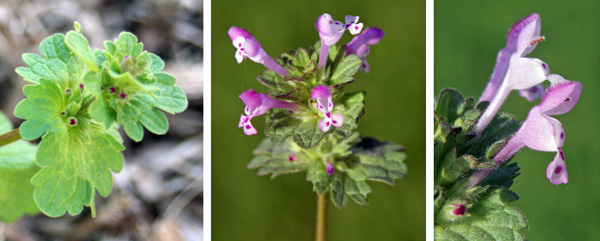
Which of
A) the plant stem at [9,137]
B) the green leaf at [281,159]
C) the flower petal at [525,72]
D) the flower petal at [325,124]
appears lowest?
the green leaf at [281,159]

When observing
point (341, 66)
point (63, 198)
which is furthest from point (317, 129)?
point (63, 198)

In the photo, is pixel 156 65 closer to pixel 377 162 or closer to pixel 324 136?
pixel 324 136

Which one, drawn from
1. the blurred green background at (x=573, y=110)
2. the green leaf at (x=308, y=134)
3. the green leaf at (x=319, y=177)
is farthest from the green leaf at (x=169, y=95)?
the blurred green background at (x=573, y=110)

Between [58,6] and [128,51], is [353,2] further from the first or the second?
[58,6]

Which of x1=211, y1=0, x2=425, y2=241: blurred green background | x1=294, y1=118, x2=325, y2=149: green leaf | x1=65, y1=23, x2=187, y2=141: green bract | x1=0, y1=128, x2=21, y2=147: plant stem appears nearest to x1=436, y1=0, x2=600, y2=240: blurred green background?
x1=211, y1=0, x2=425, y2=241: blurred green background

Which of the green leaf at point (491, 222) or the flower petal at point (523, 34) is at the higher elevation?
the flower petal at point (523, 34)

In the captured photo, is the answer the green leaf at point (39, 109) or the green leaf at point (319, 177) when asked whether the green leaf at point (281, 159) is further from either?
the green leaf at point (39, 109)
